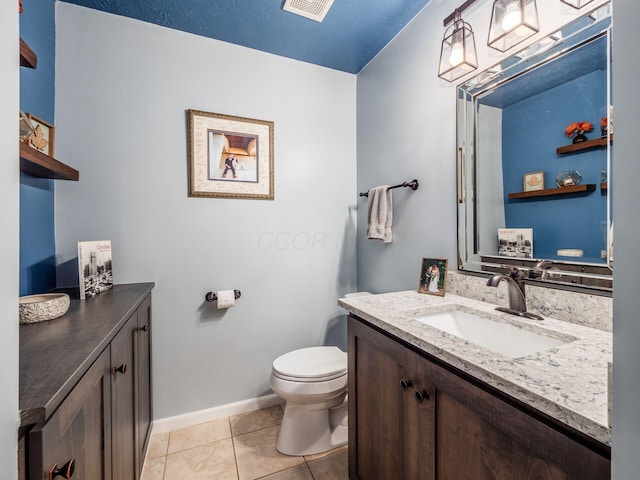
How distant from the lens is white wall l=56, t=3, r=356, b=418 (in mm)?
1640

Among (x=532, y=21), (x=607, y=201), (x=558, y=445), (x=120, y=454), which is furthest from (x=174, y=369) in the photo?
(x=532, y=21)

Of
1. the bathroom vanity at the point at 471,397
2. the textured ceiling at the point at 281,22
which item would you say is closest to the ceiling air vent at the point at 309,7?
the textured ceiling at the point at 281,22

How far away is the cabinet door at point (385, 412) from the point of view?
35.5 inches

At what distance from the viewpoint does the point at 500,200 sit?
131 centimetres

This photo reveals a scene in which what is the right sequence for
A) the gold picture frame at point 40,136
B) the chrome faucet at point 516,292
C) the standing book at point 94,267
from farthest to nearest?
the standing book at point 94,267 < the gold picture frame at point 40,136 < the chrome faucet at point 516,292

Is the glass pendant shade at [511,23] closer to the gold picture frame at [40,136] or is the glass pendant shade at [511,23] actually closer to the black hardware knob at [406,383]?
the black hardware knob at [406,383]

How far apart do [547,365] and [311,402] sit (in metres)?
1.16

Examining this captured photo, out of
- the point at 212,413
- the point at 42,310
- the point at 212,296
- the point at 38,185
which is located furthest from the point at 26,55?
the point at 212,413

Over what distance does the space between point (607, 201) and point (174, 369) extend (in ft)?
7.29

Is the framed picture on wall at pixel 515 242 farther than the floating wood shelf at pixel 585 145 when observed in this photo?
Yes

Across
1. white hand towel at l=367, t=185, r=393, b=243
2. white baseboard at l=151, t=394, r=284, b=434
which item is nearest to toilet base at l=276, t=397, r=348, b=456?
white baseboard at l=151, t=394, r=284, b=434

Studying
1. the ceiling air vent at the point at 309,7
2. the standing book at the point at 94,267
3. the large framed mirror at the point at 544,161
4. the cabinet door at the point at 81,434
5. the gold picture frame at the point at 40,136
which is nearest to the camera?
the cabinet door at the point at 81,434

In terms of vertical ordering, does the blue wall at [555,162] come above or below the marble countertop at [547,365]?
above

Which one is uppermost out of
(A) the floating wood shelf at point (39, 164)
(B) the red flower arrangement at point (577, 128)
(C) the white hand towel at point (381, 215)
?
(B) the red flower arrangement at point (577, 128)
